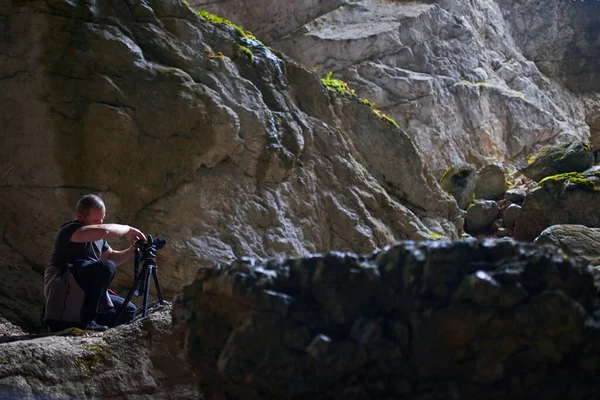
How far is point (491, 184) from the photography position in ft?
55.0

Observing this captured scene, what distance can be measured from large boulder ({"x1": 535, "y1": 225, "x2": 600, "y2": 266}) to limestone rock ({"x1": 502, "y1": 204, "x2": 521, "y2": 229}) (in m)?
5.76

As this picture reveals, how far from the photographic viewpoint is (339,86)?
11.4 m

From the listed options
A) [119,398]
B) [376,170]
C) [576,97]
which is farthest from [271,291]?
[576,97]

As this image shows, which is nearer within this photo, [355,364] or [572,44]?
[355,364]

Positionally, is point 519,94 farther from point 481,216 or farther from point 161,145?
point 161,145

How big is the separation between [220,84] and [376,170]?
12.4ft

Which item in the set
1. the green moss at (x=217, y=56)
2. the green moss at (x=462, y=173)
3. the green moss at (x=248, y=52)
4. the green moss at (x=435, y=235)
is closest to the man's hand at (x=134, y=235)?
the green moss at (x=217, y=56)

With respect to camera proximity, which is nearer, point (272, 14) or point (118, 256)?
point (118, 256)

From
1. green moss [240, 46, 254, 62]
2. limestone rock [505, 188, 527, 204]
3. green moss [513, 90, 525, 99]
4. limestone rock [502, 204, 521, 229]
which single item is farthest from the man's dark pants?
green moss [513, 90, 525, 99]

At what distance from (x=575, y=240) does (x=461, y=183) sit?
8.39m

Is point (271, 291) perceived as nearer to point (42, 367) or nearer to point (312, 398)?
point (312, 398)

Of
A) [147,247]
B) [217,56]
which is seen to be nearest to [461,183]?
[217,56]

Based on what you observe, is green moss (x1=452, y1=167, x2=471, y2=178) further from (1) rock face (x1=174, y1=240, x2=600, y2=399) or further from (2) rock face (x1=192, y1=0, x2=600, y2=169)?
(1) rock face (x1=174, y1=240, x2=600, y2=399)

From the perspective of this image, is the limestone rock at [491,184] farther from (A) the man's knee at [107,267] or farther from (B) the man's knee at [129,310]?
(A) the man's knee at [107,267]
